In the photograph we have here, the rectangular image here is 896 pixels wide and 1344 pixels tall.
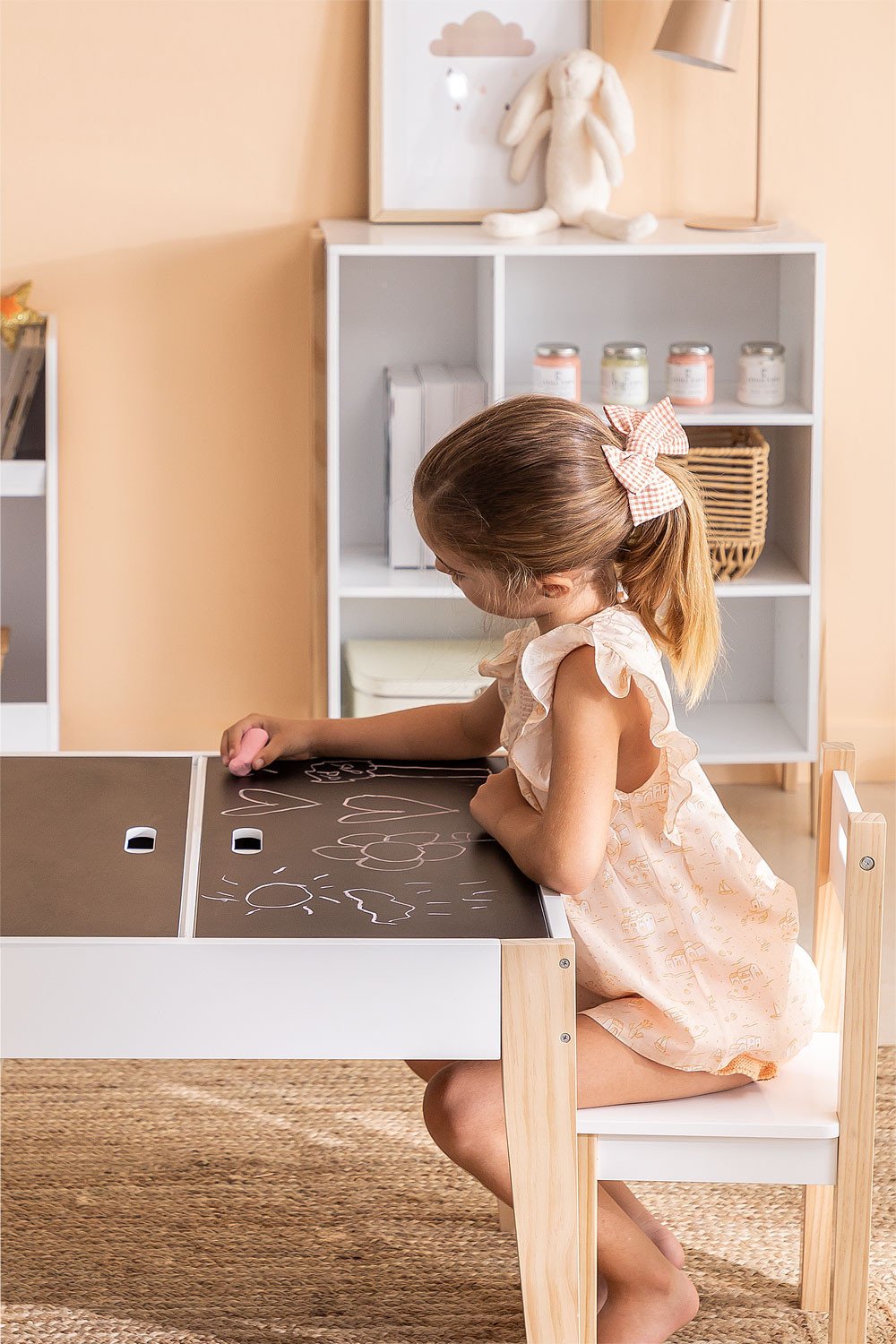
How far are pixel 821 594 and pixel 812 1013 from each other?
1.48 metres

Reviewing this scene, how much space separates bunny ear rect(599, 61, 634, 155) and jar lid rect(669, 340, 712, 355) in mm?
376

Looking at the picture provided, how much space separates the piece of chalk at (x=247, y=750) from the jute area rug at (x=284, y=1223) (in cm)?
55

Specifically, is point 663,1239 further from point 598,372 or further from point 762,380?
point 598,372

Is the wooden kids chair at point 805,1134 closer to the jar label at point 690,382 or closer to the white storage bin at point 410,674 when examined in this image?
the white storage bin at point 410,674

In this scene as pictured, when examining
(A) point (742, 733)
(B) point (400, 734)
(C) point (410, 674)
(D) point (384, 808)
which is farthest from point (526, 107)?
(D) point (384, 808)

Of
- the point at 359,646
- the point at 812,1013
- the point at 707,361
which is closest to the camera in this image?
the point at 812,1013

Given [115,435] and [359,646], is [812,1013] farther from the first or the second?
[115,435]

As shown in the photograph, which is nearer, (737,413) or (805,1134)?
(805,1134)

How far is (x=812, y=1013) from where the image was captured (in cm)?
130

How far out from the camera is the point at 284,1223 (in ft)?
5.47

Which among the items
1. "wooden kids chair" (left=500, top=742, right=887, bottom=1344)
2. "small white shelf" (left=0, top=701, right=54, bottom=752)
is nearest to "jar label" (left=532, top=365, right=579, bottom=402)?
"small white shelf" (left=0, top=701, right=54, bottom=752)

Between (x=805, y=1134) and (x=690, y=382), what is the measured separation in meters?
1.66

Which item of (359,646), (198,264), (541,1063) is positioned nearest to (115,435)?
(198,264)

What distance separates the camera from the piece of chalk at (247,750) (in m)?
1.45
